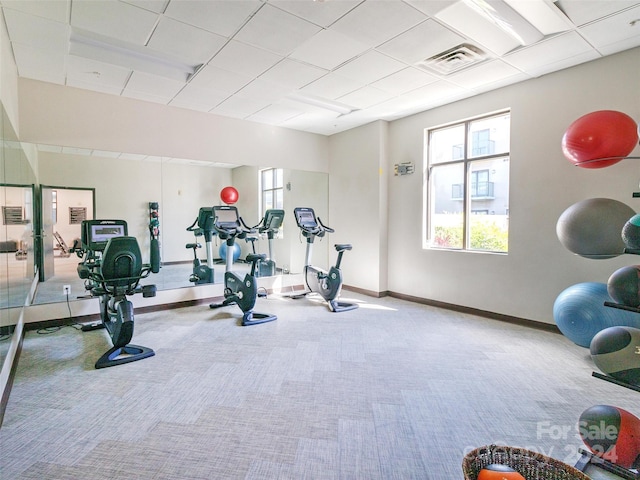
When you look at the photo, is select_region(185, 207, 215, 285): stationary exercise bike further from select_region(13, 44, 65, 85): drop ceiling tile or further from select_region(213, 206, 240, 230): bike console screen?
select_region(13, 44, 65, 85): drop ceiling tile

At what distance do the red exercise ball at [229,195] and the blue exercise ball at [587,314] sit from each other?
5027 mm

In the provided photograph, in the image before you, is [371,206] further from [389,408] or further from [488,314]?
[389,408]

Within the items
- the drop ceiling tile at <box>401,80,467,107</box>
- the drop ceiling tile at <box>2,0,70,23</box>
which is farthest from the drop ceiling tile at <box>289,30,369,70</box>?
the drop ceiling tile at <box>2,0,70,23</box>

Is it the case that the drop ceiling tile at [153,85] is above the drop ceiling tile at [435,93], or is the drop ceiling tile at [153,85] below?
below

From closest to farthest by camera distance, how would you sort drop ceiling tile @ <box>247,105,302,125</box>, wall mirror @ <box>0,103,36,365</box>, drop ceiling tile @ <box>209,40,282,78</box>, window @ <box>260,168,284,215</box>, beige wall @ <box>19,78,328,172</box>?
wall mirror @ <box>0,103,36,365</box> → drop ceiling tile @ <box>209,40,282,78</box> → beige wall @ <box>19,78,328,172</box> → drop ceiling tile @ <box>247,105,302,125</box> → window @ <box>260,168,284,215</box>

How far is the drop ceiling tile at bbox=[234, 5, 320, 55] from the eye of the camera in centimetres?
300

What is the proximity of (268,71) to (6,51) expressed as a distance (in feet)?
8.51

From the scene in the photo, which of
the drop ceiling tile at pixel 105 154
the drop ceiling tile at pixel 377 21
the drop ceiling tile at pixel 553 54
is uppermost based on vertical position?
the drop ceiling tile at pixel 553 54

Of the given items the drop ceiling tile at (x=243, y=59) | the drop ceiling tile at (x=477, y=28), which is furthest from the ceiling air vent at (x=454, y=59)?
the drop ceiling tile at (x=243, y=59)

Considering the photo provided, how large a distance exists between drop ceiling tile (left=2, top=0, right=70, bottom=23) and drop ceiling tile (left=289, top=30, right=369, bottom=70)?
6.87 feet

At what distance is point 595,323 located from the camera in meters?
3.17

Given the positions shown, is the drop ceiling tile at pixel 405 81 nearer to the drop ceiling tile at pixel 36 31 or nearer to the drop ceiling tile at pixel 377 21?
the drop ceiling tile at pixel 377 21

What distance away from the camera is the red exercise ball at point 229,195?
5914 mm

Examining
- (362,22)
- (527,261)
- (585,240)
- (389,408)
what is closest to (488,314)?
(527,261)
